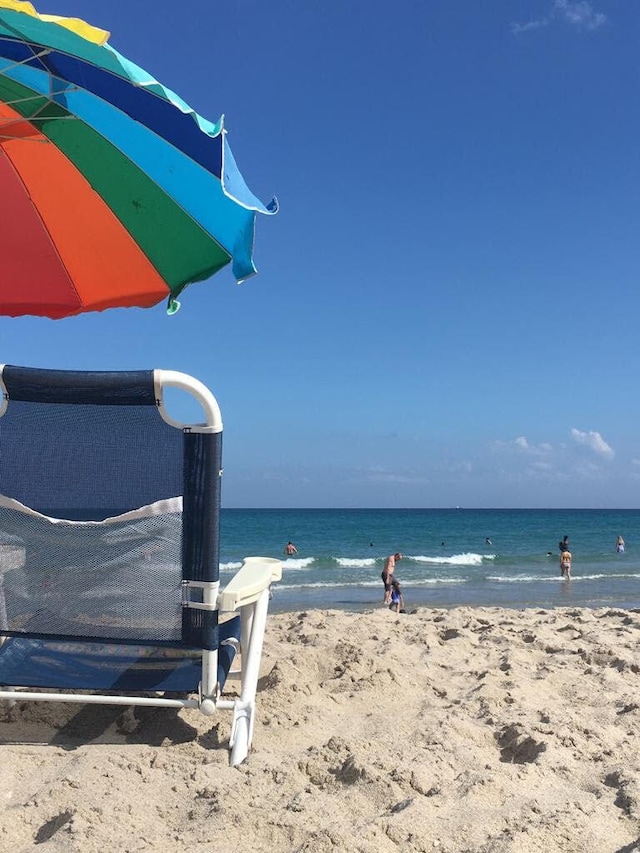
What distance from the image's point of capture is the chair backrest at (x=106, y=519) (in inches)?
101

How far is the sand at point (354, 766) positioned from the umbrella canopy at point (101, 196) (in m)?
2.29

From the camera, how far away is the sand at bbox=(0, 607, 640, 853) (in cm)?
203

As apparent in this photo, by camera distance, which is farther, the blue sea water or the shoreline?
the blue sea water

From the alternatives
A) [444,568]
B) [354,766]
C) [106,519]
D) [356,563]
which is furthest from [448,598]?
[106,519]

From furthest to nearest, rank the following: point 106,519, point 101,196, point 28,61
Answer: point 101,196
point 28,61
point 106,519

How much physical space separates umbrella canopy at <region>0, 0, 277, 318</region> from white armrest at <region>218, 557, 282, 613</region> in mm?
1602

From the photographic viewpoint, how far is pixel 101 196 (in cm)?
387

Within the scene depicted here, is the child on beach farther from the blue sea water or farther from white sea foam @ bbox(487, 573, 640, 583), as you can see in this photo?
white sea foam @ bbox(487, 573, 640, 583)

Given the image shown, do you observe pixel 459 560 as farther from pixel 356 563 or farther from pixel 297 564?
pixel 297 564

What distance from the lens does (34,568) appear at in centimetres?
266

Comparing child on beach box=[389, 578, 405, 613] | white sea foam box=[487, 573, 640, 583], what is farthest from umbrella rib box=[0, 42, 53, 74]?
white sea foam box=[487, 573, 640, 583]

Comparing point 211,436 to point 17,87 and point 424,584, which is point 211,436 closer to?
point 17,87

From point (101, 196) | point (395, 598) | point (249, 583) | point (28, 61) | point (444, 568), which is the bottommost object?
point (444, 568)

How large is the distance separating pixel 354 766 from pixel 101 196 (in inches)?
129
